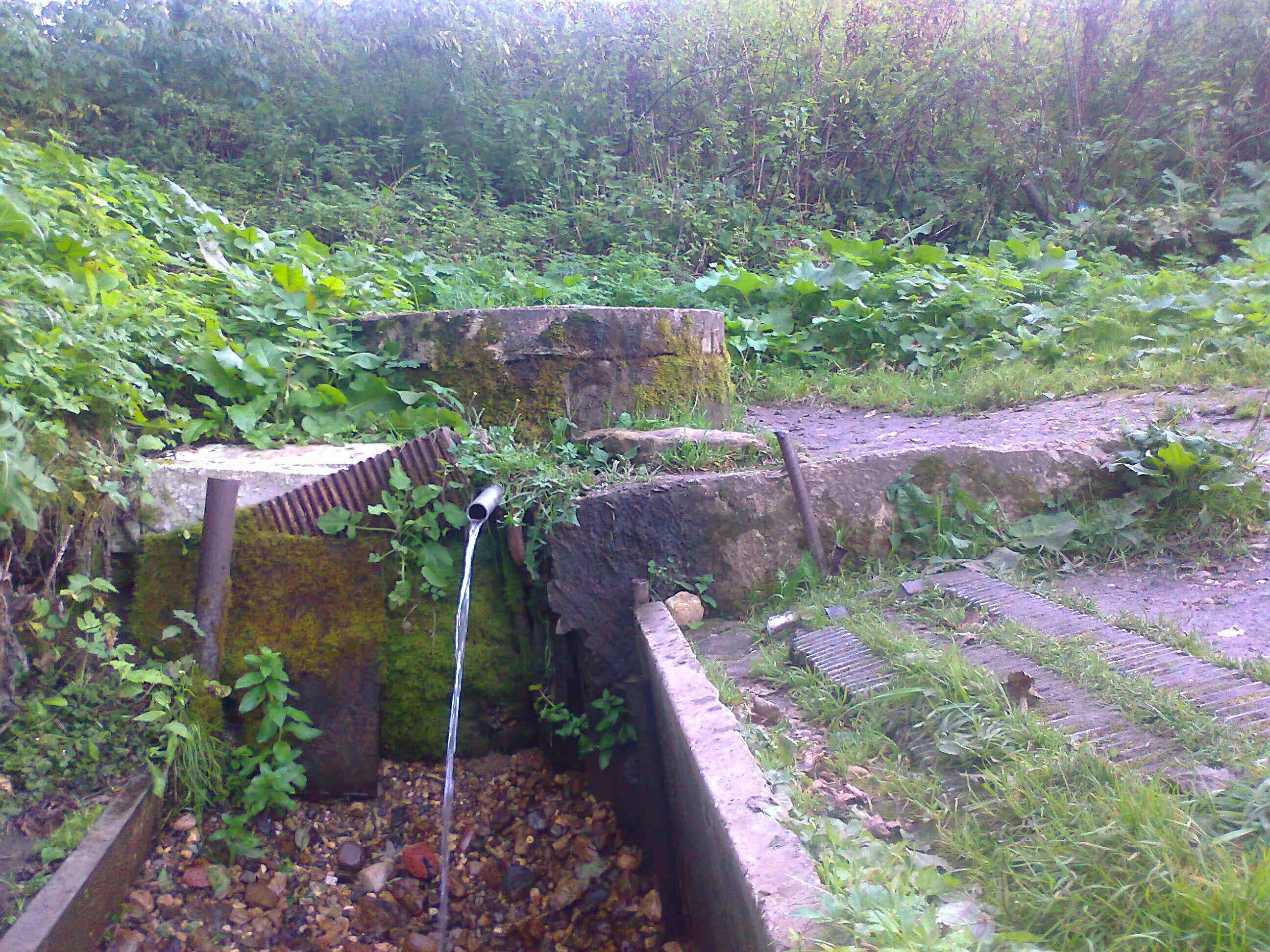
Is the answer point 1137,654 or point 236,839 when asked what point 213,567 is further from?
point 1137,654

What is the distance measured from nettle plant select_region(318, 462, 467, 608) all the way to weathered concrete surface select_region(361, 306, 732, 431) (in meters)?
0.78

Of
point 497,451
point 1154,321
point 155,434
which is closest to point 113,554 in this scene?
point 155,434

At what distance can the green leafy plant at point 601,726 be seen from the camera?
10.5ft

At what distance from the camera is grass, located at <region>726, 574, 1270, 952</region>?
130 centimetres

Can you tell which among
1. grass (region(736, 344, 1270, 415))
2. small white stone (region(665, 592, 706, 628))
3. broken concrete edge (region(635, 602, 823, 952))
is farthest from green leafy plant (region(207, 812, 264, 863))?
grass (region(736, 344, 1270, 415))

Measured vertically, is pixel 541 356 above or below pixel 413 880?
above

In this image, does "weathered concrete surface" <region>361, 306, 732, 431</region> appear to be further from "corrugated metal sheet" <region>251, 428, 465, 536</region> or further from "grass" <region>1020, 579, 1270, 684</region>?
"grass" <region>1020, 579, 1270, 684</region>

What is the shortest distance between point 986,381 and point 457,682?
354cm

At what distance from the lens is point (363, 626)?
327 cm

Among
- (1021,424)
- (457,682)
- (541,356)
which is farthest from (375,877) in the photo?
(1021,424)

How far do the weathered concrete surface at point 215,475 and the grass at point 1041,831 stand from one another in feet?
6.85

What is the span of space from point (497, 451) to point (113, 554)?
1444mm

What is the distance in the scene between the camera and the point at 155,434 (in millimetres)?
3482

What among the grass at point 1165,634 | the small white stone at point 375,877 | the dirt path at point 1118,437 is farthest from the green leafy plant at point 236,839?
the grass at point 1165,634
